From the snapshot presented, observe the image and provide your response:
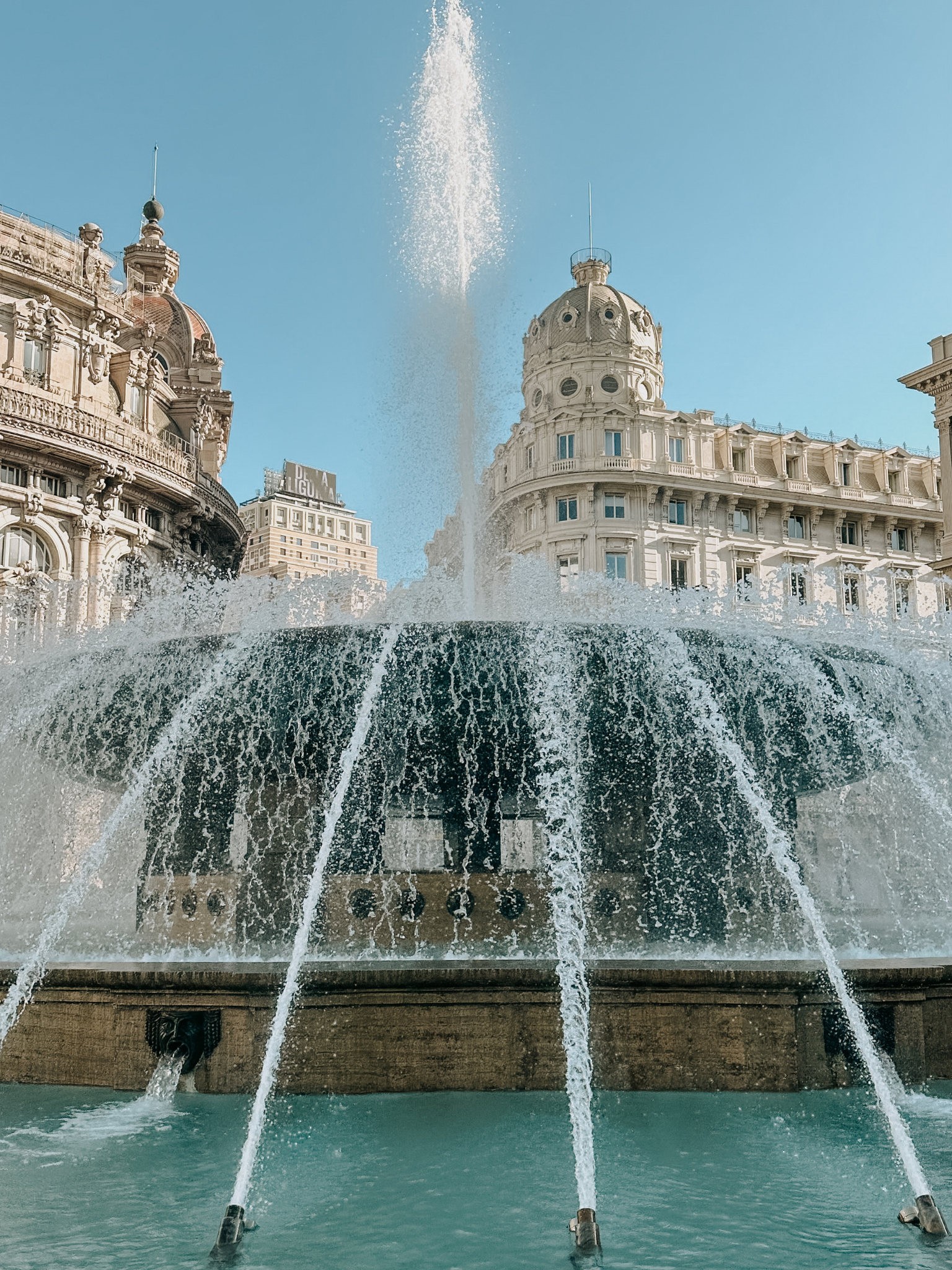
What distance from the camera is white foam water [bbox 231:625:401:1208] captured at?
18.0 feet

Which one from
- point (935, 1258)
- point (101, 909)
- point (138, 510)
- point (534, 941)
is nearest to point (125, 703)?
point (534, 941)

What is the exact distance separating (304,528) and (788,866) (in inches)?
4448

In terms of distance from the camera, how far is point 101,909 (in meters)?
17.8

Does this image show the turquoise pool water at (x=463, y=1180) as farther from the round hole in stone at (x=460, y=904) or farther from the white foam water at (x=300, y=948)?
the round hole in stone at (x=460, y=904)

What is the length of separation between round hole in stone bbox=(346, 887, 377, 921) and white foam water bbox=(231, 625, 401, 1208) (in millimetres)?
273

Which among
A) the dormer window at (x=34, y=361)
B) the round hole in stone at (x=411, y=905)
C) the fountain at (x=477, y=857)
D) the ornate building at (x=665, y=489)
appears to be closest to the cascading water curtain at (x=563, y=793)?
the fountain at (x=477, y=857)

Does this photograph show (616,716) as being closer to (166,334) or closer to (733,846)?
(733,846)

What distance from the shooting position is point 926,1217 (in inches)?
185

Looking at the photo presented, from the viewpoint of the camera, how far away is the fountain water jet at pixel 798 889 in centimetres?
509

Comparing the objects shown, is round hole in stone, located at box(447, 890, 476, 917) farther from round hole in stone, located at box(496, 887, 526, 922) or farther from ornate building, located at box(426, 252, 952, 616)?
ornate building, located at box(426, 252, 952, 616)

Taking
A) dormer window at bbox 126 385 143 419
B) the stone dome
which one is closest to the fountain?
dormer window at bbox 126 385 143 419

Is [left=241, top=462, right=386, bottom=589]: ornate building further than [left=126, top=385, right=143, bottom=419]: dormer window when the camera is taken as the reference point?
Yes

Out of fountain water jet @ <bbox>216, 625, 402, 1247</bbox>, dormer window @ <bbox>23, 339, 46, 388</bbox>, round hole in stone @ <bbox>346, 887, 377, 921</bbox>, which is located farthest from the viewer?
dormer window @ <bbox>23, 339, 46, 388</bbox>

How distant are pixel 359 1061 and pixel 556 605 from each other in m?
7.28
